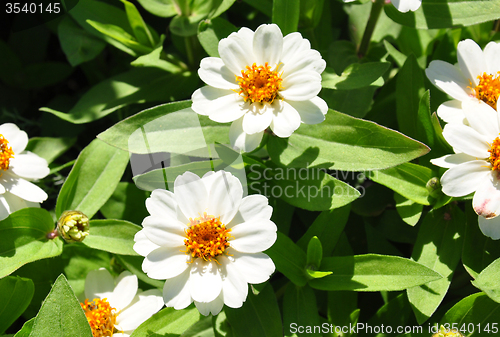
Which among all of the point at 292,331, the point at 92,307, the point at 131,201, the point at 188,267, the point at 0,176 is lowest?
the point at 292,331

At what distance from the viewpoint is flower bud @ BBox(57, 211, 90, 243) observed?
1485 millimetres

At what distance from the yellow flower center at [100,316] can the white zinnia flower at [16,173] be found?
0.41 meters

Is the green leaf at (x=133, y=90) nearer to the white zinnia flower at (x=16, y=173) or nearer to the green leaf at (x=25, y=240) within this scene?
the white zinnia flower at (x=16, y=173)

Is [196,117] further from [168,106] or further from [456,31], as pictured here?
[456,31]

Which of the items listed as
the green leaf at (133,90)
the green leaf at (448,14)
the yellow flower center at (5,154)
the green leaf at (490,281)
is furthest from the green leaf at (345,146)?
the yellow flower center at (5,154)

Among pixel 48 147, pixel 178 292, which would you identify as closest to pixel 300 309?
pixel 178 292

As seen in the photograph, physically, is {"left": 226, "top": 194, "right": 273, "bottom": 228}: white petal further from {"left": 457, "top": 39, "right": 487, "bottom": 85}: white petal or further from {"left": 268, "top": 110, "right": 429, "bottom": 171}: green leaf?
{"left": 457, "top": 39, "right": 487, "bottom": 85}: white petal

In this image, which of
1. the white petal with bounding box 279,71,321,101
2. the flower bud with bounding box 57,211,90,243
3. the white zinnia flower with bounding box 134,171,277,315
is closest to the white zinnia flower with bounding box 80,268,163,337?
the flower bud with bounding box 57,211,90,243

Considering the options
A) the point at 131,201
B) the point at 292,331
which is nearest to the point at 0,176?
the point at 131,201

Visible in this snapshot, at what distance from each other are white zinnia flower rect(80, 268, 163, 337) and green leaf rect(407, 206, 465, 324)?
928 mm

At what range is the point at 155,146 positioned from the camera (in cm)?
152

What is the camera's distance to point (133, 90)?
201 centimetres

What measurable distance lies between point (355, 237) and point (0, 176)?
4.69 feet

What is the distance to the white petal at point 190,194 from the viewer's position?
1.29 metres
